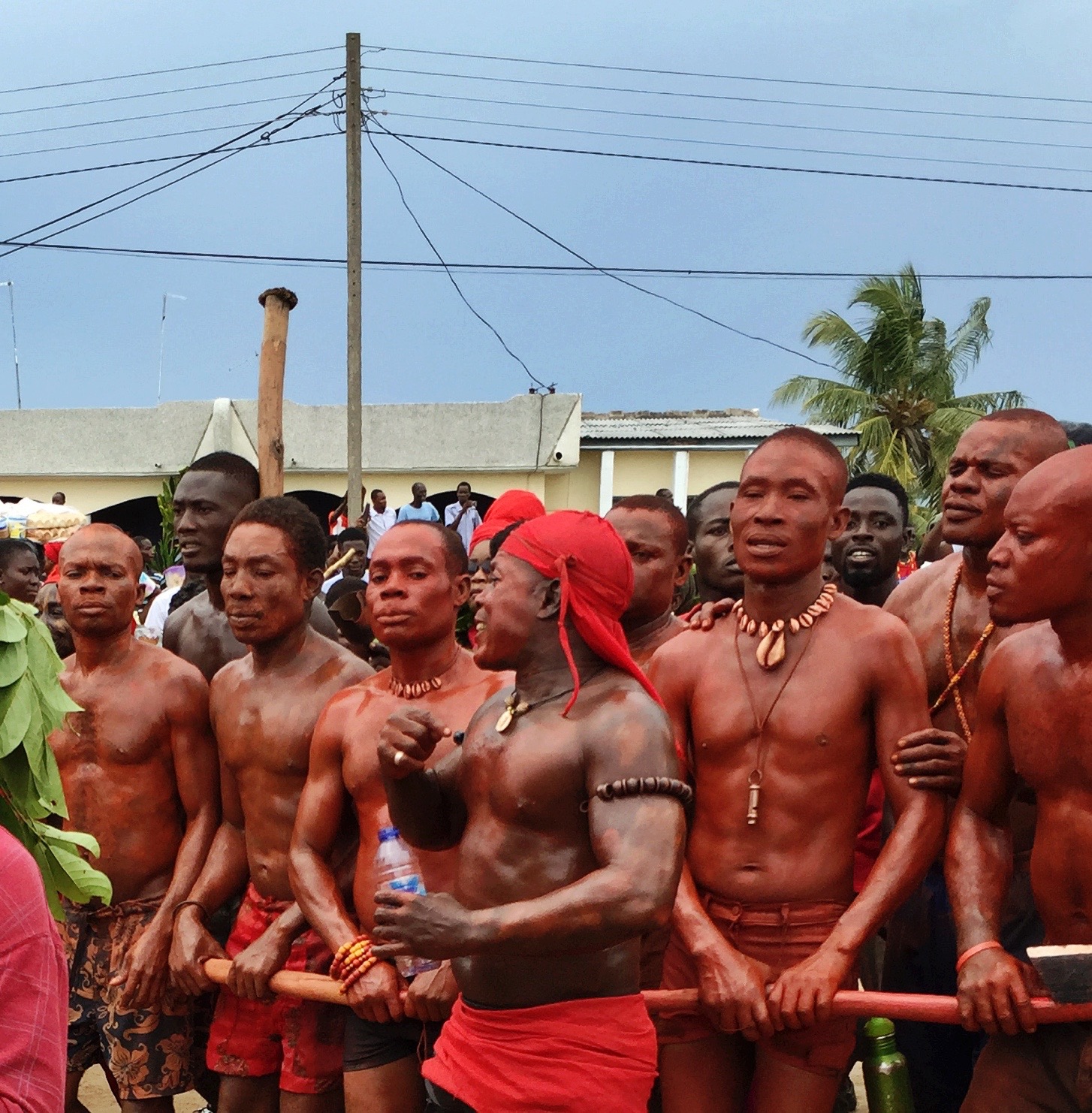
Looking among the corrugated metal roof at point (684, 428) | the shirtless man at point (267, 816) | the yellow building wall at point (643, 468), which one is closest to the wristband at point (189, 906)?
the shirtless man at point (267, 816)

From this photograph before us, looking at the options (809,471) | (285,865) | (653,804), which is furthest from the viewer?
(285,865)

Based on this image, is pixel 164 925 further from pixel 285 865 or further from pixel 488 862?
pixel 488 862

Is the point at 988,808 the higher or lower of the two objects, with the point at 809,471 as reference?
lower

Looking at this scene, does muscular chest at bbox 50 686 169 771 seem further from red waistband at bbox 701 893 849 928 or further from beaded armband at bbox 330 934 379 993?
red waistband at bbox 701 893 849 928

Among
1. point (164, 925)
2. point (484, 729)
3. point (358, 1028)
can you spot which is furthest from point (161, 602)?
point (484, 729)

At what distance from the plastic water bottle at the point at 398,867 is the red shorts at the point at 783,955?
72cm

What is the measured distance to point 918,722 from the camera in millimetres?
3857

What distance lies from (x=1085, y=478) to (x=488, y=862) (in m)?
1.70

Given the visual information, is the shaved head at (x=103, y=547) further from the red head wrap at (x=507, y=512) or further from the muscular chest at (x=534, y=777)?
the muscular chest at (x=534, y=777)

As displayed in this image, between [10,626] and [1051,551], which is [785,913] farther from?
[10,626]

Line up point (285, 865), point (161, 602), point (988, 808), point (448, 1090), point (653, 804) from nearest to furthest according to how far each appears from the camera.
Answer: point (653, 804) < point (448, 1090) < point (988, 808) < point (285, 865) < point (161, 602)

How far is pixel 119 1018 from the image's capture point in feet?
15.6

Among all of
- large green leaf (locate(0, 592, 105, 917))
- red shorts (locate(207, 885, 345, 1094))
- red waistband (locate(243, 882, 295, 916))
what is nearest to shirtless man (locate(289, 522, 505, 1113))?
red shorts (locate(207, 885, 345, 1094))

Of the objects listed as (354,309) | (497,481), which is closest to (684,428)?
(497,481)
